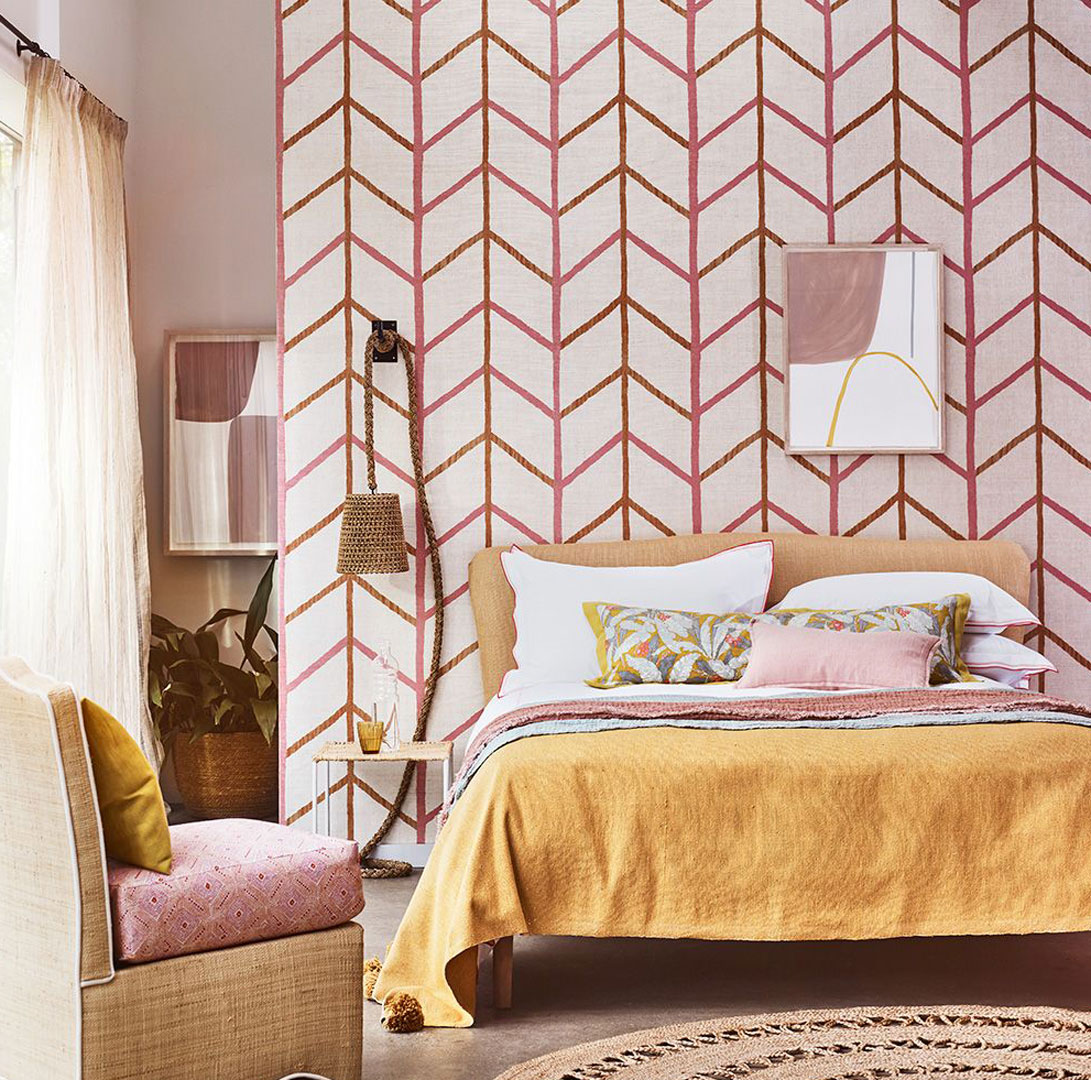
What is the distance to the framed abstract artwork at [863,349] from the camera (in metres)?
4.33

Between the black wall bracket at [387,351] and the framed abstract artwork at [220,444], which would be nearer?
the black wall bracket at [387,351]

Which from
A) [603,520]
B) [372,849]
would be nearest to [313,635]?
[372,849]

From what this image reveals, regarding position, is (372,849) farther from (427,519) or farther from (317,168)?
(317,168)

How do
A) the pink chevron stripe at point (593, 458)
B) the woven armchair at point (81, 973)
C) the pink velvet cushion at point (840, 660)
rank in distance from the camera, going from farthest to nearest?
the pink chevron stripe at point (593, 458)
the pink velvet cushion at point (840, 660)
the woven armchair at point (81, 973)

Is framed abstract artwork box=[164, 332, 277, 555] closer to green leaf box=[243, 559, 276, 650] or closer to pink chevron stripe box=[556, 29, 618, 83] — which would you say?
green leaf box=[243, 559, 276, 650]

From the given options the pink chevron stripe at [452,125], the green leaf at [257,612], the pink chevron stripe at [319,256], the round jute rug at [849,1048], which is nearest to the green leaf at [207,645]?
the green leaf at [257,612]

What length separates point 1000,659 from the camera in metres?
3.89

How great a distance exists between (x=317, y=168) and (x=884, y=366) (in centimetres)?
204

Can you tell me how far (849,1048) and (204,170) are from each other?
418cm

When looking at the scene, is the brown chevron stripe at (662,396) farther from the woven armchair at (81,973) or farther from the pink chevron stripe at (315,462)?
the woven armchair at (81,973)

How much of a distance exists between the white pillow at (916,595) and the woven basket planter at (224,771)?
2065 millimetres

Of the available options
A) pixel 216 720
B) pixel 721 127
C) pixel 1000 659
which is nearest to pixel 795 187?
pixel 721 127

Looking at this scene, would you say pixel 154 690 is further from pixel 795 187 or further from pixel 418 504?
pixel 795 187

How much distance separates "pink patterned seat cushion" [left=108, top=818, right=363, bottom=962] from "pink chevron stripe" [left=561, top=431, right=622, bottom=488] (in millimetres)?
2139
